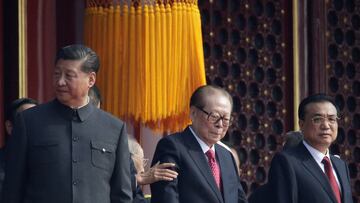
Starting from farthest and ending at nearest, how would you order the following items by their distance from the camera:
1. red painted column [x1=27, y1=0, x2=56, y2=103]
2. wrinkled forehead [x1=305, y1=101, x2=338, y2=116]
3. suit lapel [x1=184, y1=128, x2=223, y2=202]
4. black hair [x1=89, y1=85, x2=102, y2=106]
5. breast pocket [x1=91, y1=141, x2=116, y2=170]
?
red painted column [x1=27, y1=0, x2=56, y2=103], wrinkled forehead [x1=305, y1=101, x2=338, y2=116], black hair [x1=89, y1=85, x2=102, y2=106], suit lapel [x1=184, y1=128, x2=223, y2=202], breast pocket [x1=91, y1=141, x2=116, y2=170]

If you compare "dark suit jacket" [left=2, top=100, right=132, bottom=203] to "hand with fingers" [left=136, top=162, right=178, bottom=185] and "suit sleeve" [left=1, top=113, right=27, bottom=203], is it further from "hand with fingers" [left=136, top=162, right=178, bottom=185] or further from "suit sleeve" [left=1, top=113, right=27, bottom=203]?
"hand with fingers" [left=136, top=162, right=178, bottom=185]

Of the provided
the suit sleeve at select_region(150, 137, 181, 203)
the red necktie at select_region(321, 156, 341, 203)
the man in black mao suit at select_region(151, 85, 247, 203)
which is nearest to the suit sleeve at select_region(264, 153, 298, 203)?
the red necktie at select_region(321, 156, 341, 203)

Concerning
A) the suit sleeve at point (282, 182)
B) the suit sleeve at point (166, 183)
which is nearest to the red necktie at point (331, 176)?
the suit sleeve at point (282, 182)

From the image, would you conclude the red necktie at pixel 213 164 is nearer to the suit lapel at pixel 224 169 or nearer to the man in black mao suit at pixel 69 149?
the suit lapel at pixel 224 169

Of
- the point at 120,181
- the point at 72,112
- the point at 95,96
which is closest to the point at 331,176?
the point at 95,96

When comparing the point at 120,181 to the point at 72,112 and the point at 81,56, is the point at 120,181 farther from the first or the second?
the point at 81,56

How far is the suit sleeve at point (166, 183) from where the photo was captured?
652 cm

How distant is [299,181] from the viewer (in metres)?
7.09

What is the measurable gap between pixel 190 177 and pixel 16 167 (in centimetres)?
113

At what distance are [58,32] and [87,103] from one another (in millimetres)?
2291

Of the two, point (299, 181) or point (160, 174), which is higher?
point (160, 174)

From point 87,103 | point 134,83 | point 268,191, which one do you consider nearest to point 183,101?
point 134,83

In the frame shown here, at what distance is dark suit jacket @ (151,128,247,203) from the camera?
21.7 feet

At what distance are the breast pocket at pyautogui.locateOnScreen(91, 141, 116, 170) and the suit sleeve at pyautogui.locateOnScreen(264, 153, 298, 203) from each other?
1.39 m
